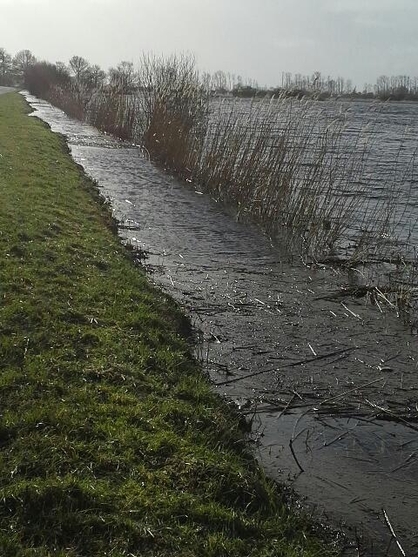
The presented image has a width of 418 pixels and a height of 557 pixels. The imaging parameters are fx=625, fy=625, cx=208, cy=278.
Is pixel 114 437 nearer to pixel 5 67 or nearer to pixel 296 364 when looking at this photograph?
pixel 296 364

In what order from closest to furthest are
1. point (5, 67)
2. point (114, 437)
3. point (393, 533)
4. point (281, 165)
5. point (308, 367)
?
point (393, 533), point (114, 437), point (308, 367), point (281, 165), point (5, 67)

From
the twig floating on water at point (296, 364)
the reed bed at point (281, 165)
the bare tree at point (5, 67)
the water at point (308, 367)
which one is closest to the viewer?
the water at point (308, 367)

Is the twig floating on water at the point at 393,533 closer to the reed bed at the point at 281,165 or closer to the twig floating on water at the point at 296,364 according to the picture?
the twig floating on water at the point at 296,364

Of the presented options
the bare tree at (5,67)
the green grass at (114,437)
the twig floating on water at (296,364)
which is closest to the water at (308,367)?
the twig floating on water at (296,364)

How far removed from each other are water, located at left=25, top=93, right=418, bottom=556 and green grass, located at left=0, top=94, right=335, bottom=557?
337 millimetres

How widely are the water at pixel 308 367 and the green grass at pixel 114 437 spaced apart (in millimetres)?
337

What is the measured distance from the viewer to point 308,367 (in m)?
5.88

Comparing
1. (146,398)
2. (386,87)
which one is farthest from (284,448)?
(386,87)

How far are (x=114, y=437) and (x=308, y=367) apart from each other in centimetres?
240

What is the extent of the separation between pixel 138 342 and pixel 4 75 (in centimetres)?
9660

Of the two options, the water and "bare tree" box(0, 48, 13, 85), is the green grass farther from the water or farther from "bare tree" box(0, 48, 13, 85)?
"bare tree" box(0, 48, 13, 85)

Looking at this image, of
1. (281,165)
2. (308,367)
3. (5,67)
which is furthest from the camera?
(5,67)

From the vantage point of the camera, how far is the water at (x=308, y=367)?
4.09 meters

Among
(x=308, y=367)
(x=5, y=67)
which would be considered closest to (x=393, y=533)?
(x=308, y=367)
